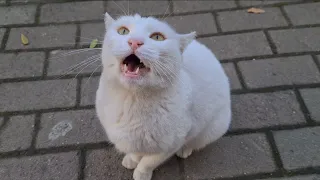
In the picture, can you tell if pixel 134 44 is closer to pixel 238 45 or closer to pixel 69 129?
pixel 69 129

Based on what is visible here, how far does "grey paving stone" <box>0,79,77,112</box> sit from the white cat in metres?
0.67

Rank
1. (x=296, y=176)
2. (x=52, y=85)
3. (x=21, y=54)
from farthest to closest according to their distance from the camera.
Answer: (x=21, y=54) → (x=52, y=85) → (x=296, y=176)

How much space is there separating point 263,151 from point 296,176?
0.24 m

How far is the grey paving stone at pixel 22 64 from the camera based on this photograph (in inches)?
103

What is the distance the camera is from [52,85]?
2.55m

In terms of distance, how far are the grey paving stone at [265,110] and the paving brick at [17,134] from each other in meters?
1.31

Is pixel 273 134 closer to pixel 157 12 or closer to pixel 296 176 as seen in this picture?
pixel 296 176

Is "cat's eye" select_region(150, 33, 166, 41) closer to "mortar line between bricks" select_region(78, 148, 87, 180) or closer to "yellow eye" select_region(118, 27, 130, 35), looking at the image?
"yellow eye" select_region(118, 27, 130, 35)

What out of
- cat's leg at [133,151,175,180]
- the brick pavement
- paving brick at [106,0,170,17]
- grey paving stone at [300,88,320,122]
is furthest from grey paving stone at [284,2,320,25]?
cat's leg at [133,151,175,180]

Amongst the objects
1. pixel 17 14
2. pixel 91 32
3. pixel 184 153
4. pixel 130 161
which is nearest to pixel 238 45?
pixel 184 153

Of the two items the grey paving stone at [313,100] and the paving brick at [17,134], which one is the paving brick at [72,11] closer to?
the paving brick at [17,134]

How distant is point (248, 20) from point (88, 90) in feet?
4.74

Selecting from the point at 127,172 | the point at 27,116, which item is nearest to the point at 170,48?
the point at 127,172

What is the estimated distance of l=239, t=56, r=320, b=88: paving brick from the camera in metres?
2.60
